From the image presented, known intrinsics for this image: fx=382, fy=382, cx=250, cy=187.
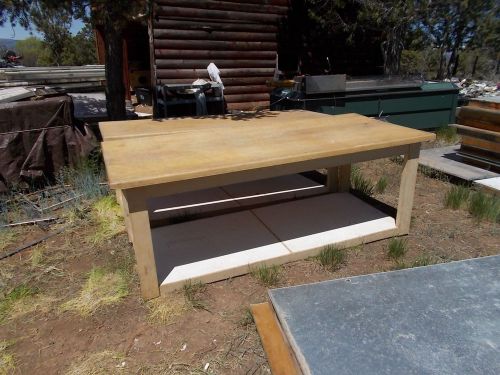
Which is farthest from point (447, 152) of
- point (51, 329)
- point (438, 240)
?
point (51, 329)

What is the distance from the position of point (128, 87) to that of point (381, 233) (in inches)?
418

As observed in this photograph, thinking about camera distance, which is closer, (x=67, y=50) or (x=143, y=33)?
(x=143, y=33)

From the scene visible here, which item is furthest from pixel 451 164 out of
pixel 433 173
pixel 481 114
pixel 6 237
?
pixel 6 237

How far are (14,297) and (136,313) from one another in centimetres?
85

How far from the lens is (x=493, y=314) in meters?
1.74

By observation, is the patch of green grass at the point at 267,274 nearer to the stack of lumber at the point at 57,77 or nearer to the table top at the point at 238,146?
the table top at the point at 238,146

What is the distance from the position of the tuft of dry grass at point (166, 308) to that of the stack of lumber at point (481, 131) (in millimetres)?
3974

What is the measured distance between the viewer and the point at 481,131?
4.51 m

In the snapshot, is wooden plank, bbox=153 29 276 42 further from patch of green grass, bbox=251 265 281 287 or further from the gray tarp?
patch of green grass, bbox=251 265 281 287

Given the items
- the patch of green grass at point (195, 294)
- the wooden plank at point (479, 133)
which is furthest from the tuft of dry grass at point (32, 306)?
the wooden plank at point (479, 133)

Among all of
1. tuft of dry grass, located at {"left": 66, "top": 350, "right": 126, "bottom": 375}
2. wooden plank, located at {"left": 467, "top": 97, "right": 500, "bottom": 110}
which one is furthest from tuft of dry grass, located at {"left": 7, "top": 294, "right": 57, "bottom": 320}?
wooden plank, located at {"left": 467, "top": 97, "right": 500, "bottom": 110}

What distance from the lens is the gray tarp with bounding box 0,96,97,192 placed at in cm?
420

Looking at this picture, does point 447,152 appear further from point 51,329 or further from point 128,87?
point 128,87

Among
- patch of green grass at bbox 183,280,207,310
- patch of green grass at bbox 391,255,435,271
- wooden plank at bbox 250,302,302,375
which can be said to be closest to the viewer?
wooden plank at bbox 250,302,302,375
